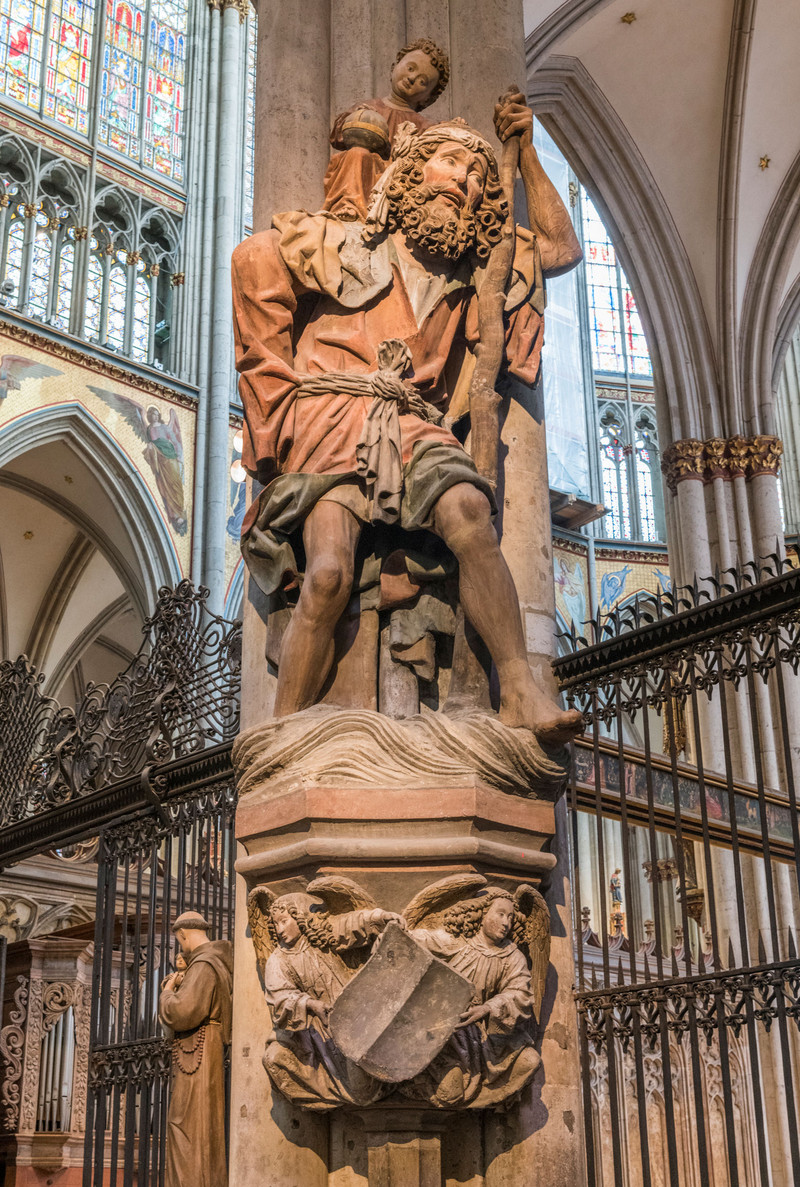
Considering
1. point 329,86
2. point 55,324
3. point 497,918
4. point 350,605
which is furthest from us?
point 55,324

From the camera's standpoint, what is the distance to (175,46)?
18.4m

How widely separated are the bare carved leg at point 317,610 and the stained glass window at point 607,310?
67.1 feet

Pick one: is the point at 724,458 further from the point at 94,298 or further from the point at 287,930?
the point at 287,930

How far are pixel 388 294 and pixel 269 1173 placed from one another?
2229mm

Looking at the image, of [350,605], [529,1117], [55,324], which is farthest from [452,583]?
[55,324]

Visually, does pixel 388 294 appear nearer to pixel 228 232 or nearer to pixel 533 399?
pixel 533 399

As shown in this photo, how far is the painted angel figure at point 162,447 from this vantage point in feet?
53.5

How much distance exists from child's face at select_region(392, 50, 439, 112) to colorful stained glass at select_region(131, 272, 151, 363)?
13.1 meters

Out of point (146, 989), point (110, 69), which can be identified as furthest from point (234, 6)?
point (146, 989)

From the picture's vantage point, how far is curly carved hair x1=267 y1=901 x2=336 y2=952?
309cm

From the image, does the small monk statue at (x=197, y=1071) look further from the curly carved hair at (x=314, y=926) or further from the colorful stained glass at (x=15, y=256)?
the colorful stained glass at (x=15, y=256)

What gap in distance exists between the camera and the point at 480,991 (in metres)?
3.02

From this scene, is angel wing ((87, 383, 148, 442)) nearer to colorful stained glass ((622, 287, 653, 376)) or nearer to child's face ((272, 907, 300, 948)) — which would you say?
colorful stained glass ((622, 287, 653, 376))

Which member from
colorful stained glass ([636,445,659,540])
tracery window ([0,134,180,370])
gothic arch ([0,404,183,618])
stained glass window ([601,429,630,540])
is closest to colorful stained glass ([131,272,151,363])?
tracery window ([0,134,180,370])
